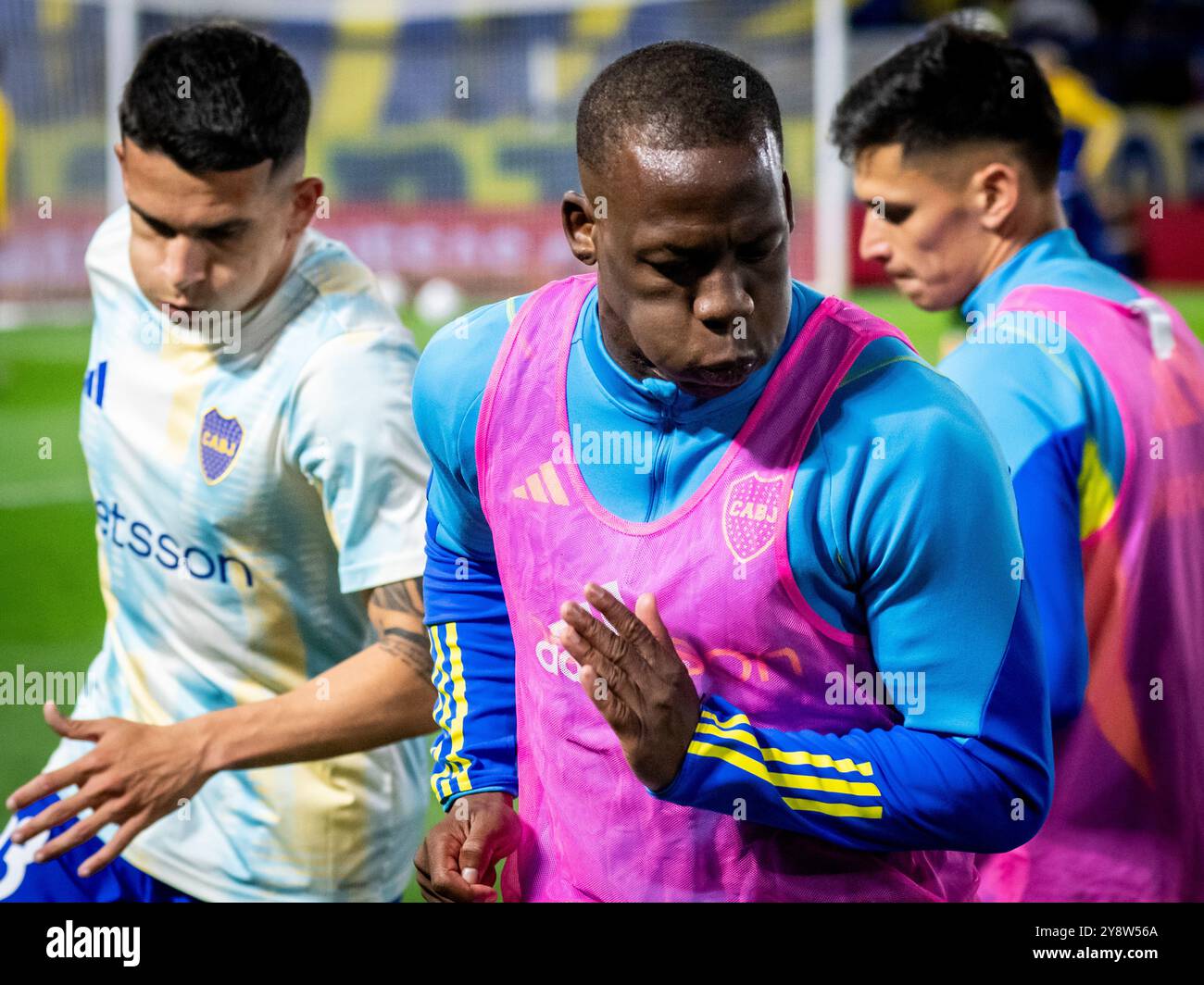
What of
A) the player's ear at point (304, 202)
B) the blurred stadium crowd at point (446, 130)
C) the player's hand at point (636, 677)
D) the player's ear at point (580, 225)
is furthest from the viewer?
the blurred stadium crowd at point (446, 130)

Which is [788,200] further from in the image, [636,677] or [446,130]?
[446,130]

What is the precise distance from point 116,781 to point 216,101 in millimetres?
1246

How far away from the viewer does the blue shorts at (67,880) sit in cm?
307

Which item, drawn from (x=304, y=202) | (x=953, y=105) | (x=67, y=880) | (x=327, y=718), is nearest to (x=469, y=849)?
(x=327, y=718)

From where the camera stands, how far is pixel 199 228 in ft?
9.85

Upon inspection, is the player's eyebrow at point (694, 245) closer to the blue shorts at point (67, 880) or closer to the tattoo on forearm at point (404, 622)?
the tattoo on forearm at point (404, 622)

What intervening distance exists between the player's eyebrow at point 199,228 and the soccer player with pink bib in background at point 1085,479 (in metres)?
1.26

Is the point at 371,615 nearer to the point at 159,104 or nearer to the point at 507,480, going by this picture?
the point at 507,480

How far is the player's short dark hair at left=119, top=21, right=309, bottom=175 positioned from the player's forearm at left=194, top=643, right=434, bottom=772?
0.96 m

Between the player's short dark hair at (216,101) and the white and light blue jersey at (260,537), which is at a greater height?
the player's short dark hair at (216,101)

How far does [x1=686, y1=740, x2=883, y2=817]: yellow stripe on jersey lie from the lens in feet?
6.50

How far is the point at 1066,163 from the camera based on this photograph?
13.3ft

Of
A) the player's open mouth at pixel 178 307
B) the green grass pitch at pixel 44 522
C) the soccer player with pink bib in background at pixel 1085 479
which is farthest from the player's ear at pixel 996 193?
the green grass pitch at pixel 44 522

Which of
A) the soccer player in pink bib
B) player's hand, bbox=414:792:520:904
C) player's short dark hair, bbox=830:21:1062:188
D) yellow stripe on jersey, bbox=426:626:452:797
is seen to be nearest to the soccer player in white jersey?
yellow stripe on jersey, bbox=426:626:452:797
